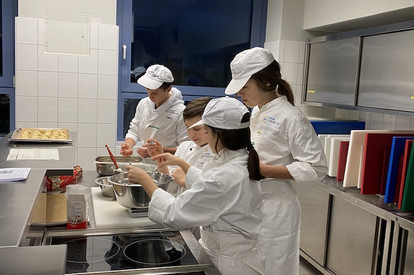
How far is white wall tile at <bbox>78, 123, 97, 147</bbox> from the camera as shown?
3.27 m

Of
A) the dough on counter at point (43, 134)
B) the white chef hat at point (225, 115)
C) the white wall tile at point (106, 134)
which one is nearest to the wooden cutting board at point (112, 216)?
the white chef hat at point (225, 115)

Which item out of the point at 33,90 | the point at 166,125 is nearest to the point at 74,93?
the point at 33,90

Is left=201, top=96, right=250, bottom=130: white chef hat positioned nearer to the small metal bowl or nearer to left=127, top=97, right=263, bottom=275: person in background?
left=127, top=97, right=263, bottom=275: person in background

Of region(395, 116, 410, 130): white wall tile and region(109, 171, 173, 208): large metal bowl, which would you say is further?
region(395, 116, 410, 130): white wall tile

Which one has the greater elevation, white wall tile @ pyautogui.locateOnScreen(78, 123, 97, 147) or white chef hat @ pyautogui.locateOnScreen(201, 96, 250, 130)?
white chef hat @ pyautogui.locateOnScreen(201, 96, 250, 130)

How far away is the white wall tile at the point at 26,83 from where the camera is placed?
308 cm

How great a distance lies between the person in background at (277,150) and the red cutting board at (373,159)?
0.65m

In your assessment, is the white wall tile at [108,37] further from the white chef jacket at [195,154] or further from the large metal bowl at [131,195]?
the large metal bowl at [131,195]

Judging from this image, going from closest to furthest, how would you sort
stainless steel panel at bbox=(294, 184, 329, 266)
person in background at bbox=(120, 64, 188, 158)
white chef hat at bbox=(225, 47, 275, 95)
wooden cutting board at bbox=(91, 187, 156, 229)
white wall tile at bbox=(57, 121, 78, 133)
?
wooden cutting board at bbox=(91, 187, 156, 229)
white chef hat at bbox=(225, 47, 275, 95)
person in background at bbox=(120, 64, 188, 158)
stainless steel panel at bbox=(294, 184, 329, 266)
white wall tile at bbox=(57, 121, 78, 133)

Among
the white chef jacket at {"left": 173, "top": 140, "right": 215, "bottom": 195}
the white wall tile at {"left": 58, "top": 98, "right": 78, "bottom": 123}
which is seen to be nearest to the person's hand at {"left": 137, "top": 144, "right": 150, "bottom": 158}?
the white chef jacket at {"left": 173, "top": 140, "right": 215, "bottom": 195}

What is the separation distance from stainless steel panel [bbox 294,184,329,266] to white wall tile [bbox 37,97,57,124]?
78.3 inches

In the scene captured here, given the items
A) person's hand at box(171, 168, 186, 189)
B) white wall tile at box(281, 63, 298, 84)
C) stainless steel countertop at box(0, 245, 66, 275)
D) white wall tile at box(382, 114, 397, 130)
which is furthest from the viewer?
white wall tile at box(281, 63, 298, 84)

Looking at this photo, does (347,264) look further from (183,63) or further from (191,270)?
(183,63)

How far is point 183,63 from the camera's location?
148 inches
